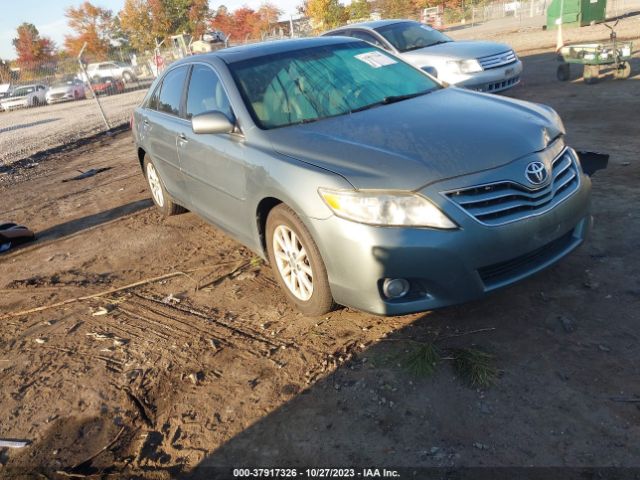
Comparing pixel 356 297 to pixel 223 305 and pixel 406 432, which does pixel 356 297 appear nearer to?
pixel 406 432

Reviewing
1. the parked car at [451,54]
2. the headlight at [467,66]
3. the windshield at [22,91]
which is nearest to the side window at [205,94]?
the parked car at [451,54]

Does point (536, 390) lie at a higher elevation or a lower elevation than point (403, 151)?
lower

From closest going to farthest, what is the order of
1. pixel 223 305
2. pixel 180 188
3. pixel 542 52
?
pixel 223 305 → pixel 180 188 → pixel 542 52

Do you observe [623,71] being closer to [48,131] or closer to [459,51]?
[459,51]

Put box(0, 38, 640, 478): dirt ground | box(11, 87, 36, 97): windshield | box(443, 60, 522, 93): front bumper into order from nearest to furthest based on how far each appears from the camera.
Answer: box(0, 38, 640, 478): dirt ground
box(443, 60, 522, 93): front bumper
box(11, 87, 36, 97): windshield

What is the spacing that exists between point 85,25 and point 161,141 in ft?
214

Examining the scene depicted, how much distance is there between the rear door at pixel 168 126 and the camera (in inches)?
190

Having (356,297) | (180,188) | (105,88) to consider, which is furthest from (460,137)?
(105,88)

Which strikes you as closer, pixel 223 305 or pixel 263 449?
pixel 263 449

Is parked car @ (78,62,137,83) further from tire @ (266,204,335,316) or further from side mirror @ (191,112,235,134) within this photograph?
tire @ (266,204,335,316)

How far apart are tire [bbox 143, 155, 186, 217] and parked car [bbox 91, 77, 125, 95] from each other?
993 inches

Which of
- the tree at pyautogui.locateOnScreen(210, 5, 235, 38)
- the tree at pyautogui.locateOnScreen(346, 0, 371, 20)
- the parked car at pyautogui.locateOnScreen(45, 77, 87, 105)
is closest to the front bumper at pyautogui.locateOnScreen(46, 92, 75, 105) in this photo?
the parked car at pyautogui.locateOnScreen(45, 77, 87, 105)

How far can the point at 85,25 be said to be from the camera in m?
60.7

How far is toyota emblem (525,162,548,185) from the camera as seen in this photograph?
9.75ft
